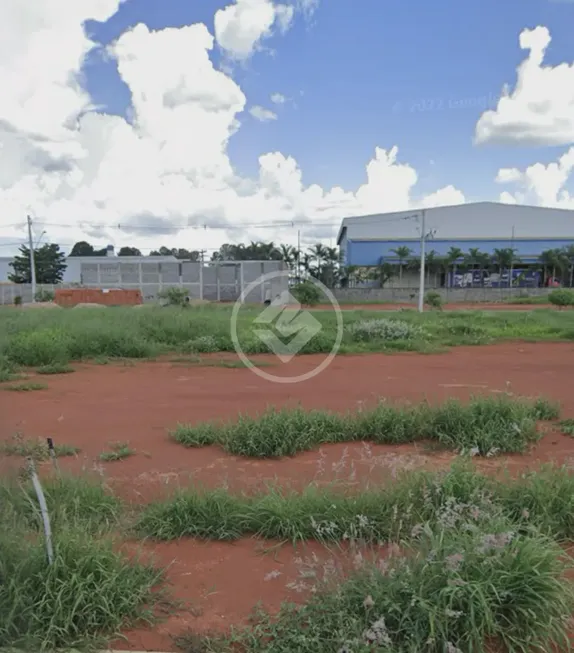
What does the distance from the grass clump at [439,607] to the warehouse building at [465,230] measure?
44.1 metres

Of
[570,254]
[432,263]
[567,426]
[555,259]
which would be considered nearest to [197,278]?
[432,263]

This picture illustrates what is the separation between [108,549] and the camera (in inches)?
91.0

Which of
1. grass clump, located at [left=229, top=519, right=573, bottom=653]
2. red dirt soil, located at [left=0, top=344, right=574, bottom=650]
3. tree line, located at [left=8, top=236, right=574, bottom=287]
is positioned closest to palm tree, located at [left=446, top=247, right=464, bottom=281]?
tree line, located at [left=8, top=236, right=574, bottom=287]

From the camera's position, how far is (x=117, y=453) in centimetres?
419

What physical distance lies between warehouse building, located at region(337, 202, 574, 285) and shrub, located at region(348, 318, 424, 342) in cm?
3264

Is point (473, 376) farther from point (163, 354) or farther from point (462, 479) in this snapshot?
point (163, 354)

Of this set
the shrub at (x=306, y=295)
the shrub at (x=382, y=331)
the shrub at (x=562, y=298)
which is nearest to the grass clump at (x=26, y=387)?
the shrub at (x=382, y=331)

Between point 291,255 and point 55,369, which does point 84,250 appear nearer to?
point 291,255

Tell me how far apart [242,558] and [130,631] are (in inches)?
27.6

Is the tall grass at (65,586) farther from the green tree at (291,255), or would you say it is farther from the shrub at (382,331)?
the green tree at (291,255)

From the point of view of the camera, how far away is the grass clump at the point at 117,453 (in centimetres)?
411

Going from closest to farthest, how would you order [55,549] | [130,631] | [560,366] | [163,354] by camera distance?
1. [130,631]
2. [55,549]
3. [560,366]
4. [163,354]

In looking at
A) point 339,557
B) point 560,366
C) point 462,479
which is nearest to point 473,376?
point 560,366

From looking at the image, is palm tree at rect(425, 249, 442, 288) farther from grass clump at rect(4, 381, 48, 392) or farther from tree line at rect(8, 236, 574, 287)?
grass clump at rect(4, 381, 48, 392)
